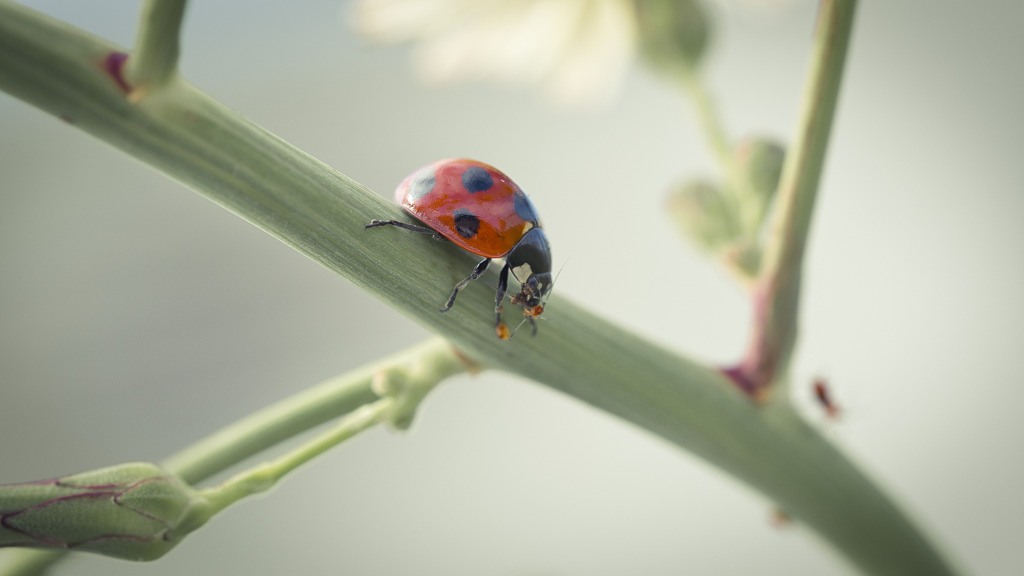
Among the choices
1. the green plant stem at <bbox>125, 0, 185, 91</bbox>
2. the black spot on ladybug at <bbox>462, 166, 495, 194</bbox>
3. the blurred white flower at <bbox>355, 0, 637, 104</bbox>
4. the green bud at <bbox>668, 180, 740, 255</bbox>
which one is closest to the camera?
the green plant stem at <bbox>125, 0, 185, 91</bbox>

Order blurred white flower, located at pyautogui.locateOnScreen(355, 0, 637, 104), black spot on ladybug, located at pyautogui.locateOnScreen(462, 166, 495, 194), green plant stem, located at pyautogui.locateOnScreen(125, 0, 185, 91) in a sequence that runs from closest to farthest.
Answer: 1. green plant stem, located at pyautogui.locateOnScreen(125, 0, 185, 91)
2. black spot on ladybug, located at pyautogui.locateOnScreen(462, 166, 495, 194)
3. blurred white flower, located at pyautogui.locateOnScreen(355, 0, 637, 104)

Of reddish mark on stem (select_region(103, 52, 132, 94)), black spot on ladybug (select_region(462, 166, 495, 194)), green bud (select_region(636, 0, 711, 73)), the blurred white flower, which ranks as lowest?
black spot on ladybug (select_region(462, 166, 495, 194))

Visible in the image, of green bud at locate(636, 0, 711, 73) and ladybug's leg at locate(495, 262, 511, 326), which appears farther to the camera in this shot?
green bud at locate(636, 0, 711, 73)

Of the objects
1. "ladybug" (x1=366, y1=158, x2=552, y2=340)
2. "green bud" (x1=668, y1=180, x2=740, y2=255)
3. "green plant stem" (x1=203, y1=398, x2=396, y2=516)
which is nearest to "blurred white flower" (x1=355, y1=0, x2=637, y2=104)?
"green bud" (x1=668, y1=180, x2=740, y2=255)

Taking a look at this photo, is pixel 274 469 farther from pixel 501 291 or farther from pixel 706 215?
pixel 706 215

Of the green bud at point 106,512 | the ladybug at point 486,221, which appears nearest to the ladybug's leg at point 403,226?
the ladybug at point 486,221

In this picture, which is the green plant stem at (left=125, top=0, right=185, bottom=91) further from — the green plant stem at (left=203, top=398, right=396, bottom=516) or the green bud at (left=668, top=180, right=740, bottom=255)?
the green bud at (left=668, top=180, right=740, bottom=255)

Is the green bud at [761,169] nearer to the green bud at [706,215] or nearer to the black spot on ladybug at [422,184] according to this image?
the green bud at [706,215]

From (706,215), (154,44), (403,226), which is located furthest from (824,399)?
(154,44)
